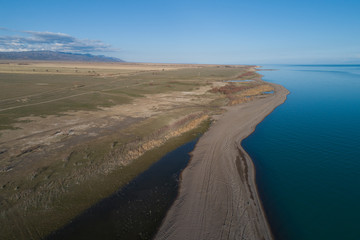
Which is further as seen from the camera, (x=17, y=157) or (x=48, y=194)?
(x=17, y=157)

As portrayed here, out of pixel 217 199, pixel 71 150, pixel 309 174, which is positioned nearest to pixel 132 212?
pixel 217 199

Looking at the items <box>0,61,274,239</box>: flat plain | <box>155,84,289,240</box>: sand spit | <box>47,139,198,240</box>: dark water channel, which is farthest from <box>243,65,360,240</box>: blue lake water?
<box>0,61,274,239</box>: flat plain

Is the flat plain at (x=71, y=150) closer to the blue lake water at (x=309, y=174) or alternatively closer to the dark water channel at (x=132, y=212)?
the dark water channel at (x=132, y=212)

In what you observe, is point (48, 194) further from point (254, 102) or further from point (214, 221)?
point (254, 102)

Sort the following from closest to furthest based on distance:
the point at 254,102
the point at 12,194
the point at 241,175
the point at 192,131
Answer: the point at 12,194 → the point at 241,175 → the point at 192,131 → the point at 254,102

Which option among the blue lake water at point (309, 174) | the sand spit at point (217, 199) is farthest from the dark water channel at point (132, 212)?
the blue lake water at point (309, 174)

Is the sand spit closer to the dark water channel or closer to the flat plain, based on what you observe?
the dark water channel

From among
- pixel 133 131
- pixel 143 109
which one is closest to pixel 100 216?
pixel 133 131
